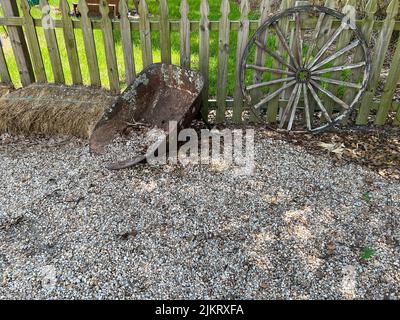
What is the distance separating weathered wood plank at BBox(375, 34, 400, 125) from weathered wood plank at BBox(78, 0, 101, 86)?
3.30 metres

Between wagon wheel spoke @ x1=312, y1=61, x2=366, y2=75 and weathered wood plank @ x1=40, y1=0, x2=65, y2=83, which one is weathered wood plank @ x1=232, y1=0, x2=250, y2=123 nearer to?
wagon wheel spoke @ x1=312, y1=61, x2=366, y2=75

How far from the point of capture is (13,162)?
12.7ft

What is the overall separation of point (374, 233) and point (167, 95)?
2509 millimetres

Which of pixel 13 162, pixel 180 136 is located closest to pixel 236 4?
pixel 180 136

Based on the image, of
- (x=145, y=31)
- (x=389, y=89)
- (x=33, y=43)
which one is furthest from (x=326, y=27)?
(x=33, y=43)

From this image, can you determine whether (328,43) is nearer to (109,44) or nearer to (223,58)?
(223,58)

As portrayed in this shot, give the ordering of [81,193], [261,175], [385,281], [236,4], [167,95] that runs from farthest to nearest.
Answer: [236,4] < [167,95] < [261,175] < [81,193] < [385,281]

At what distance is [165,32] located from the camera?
4023mm

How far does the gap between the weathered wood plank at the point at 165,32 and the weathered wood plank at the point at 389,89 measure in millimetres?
2428

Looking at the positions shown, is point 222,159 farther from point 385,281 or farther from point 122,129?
point 385,281

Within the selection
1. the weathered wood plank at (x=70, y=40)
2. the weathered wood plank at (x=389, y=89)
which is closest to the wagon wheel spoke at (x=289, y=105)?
the weathered wood plank at (x=389, y=89)

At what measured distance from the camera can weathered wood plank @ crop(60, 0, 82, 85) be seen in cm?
408

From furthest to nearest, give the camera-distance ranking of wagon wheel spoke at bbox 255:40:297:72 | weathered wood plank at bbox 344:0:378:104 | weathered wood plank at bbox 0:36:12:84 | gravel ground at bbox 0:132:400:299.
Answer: weathered wood plank at bbox 0:36:12:84, wagon wheel spoke at bbox 255:40:297:72, weathered wood plank at bbox 344:0:378:104, gravel ground at bbox 0:132:400:299

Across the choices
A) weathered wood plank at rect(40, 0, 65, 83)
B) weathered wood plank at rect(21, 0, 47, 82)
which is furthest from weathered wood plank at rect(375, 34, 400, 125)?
weathered wood plank at rect(21, 0, 47, 82)
